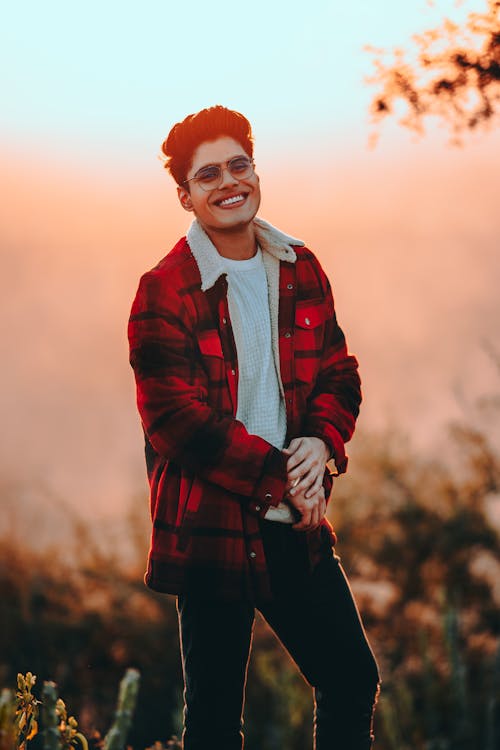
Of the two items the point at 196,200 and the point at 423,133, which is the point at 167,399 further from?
the point at 423,133

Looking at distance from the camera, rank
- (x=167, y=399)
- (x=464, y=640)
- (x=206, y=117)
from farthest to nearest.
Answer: (x=464, y=640) → (x=206, y=117) → (x=167, y=399)

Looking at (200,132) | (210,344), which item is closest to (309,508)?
(210,344)

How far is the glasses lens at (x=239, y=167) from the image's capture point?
274cm

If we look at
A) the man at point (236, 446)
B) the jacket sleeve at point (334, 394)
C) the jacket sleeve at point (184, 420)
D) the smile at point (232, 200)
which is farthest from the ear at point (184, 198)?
the jacket sleeve at point (334, 394)

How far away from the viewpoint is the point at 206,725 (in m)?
2.67

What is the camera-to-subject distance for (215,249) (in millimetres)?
2777

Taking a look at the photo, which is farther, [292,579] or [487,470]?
[487,470]

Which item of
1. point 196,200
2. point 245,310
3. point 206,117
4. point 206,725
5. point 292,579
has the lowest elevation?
point 206,725

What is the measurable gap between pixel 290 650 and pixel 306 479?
0.52m

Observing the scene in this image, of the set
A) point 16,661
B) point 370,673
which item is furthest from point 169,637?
point 370,673

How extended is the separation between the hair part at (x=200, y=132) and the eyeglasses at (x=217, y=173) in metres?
0.06

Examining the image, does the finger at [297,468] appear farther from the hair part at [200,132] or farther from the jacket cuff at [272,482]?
the hair part at [200,132]

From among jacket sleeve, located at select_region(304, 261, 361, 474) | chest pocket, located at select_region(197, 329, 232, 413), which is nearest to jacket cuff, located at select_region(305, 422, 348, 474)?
jacket sleeve, located at select_region(304, 261, 361, 474)

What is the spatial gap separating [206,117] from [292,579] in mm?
1288
